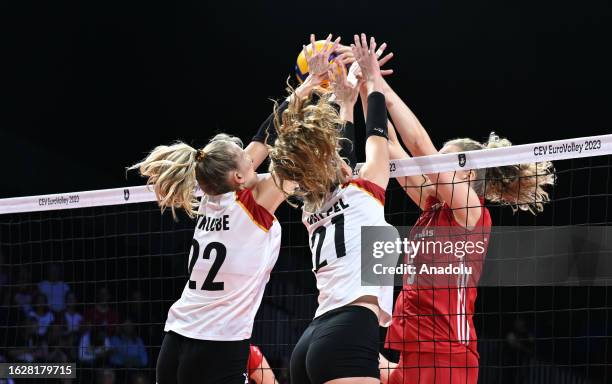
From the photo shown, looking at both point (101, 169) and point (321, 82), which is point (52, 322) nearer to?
point (101, 169)

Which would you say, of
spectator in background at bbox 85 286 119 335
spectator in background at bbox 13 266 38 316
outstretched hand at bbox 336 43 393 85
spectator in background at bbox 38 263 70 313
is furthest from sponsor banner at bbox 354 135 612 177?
spectator in background at bbox 13 266 38 316

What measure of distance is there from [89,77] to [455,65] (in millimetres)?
5711

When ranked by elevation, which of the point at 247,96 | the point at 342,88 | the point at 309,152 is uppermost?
the point at 247,96

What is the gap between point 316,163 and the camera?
138 inches

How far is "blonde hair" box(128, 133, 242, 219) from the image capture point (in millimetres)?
4113

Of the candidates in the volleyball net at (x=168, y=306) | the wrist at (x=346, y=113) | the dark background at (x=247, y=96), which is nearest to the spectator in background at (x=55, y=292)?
the volleyball net at (x=168, y=306)

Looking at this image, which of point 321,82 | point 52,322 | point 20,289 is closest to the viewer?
point 321,82

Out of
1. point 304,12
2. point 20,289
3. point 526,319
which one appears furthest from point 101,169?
point 526,319

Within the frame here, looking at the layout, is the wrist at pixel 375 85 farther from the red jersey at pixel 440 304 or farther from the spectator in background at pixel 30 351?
the spectator in background at pixel 30 351

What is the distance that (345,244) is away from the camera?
350 centimetres

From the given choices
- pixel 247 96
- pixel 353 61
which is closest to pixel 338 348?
pixel 353 61

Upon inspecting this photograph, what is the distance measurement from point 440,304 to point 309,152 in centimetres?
123

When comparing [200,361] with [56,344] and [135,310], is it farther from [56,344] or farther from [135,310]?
[135,310]

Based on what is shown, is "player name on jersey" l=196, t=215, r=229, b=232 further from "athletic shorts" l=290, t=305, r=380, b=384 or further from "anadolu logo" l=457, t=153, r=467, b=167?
"anadolu logo" l=457, t=153, r=467, b=167
